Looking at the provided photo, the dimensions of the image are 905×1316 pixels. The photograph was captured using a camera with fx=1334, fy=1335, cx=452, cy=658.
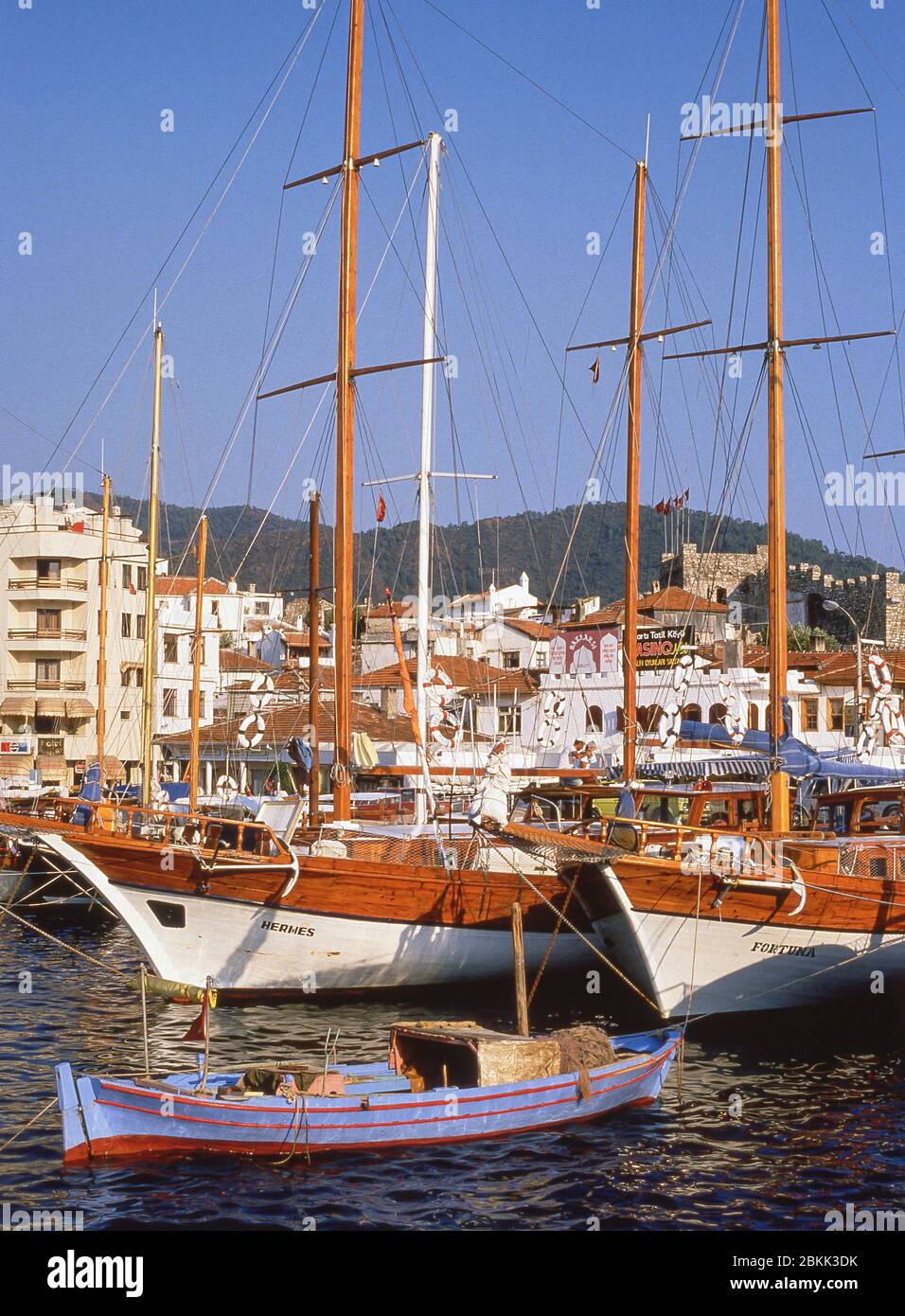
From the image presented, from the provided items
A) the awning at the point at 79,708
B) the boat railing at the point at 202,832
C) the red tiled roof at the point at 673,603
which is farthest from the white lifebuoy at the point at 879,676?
the awning at the point at 79,708

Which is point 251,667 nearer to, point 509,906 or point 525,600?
point 525,600

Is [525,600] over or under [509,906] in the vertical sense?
over

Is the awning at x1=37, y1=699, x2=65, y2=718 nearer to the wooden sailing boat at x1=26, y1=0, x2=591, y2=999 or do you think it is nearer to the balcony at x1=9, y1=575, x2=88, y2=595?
the balcony at x1=9, y1=575, x2=88, y2=595

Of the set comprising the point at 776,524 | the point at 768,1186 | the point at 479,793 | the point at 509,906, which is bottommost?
the point at 768,1186

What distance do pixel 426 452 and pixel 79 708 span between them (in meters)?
40.9

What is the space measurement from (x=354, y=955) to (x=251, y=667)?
167ft

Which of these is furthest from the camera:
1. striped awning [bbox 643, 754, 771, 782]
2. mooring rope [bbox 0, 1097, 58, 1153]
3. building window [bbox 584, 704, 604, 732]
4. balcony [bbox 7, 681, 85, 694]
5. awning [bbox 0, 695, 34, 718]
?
balcony [bbox 7, 681, 85, 694]

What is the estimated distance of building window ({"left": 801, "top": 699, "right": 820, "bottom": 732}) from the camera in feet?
201

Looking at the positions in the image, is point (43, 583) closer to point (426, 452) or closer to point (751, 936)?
point (426, 452)

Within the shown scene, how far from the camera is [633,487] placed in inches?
1351

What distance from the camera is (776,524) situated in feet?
89.4

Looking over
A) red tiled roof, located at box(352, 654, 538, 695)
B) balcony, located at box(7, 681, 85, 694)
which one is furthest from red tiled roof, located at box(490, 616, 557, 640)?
balcony, located at box(7, 681, 85, 694)

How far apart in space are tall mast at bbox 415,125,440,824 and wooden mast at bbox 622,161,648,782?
470 cm
